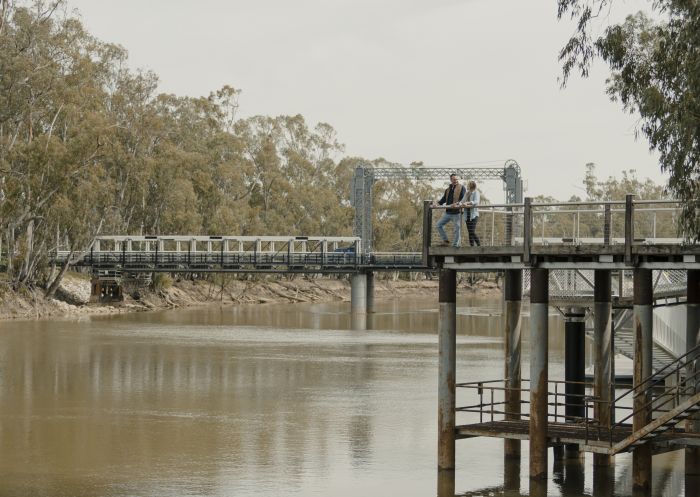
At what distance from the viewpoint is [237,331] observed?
61375 mm

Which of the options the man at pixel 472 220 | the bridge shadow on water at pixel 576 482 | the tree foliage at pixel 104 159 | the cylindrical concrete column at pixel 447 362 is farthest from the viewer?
the tree foliage at pixel 104 159

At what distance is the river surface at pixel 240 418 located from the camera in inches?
847

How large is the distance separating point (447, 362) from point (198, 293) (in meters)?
74.9

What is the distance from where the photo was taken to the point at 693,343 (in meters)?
20.9

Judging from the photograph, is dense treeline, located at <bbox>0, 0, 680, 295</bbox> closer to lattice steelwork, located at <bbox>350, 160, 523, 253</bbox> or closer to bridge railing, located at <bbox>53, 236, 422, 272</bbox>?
bridge railing, located at <bbox>53, 236, 422, 272</bbox>

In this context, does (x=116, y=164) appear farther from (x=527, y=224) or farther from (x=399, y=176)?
(x=527, y=224)

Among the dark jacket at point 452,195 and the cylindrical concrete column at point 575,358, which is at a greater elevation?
the dark jacket at point 452,195

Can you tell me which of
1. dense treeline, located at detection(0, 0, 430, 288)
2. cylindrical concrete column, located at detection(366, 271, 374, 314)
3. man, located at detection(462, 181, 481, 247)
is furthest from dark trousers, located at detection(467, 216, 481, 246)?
cylindrical concrete column, located at detection(366, 271, 374, 314)

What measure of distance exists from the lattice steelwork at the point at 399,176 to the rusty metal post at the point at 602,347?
5874 centimetres

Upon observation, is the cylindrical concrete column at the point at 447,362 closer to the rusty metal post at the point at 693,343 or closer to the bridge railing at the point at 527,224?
the bridge railing at the point at 527,224

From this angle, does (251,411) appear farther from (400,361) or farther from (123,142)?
(123,142)

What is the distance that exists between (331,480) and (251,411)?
30.3 ft

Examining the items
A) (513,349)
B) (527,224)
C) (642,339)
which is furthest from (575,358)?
(527,224)

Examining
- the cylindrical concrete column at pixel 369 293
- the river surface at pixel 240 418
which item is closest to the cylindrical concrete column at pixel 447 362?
the river surface at pixel 240 418
